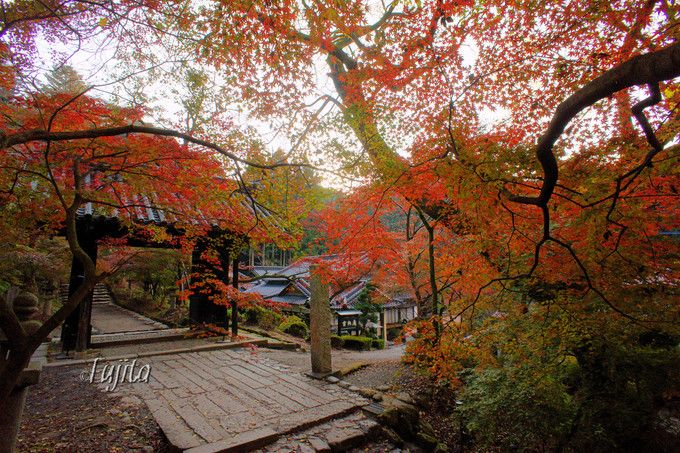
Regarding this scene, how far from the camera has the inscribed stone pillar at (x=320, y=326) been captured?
6.31m

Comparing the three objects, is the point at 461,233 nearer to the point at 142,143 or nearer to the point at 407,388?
the point at 407,388

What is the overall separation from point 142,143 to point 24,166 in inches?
65.7

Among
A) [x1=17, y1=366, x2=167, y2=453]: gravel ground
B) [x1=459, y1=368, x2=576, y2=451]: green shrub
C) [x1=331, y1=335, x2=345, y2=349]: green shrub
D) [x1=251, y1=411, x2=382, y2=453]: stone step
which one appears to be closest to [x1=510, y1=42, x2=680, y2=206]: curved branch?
[x1=251, y1=411, x2=382, y2=453]: stone step

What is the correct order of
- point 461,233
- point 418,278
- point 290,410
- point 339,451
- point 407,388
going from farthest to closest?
1. point 418,278
2. point 407,388
3. point 461,233
4. point 290,410
5. point 339,451

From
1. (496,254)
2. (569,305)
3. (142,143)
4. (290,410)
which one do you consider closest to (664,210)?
(569,305)

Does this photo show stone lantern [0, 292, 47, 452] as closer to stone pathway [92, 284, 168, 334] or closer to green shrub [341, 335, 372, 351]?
stone pathway [92, 284, 168, 334]

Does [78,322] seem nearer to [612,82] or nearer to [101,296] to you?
[612,82]

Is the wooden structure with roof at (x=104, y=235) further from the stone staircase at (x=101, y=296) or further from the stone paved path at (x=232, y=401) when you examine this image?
the stone staircase at (x=101, y=296)

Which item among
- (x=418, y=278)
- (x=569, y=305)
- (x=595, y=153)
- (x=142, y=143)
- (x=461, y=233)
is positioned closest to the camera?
(x=595, y=153)

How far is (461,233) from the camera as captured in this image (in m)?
6.34

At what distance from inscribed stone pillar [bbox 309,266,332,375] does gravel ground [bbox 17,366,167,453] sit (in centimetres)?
291

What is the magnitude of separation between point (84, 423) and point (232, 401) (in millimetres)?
1916

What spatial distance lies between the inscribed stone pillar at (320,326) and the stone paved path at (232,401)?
1.23 feet

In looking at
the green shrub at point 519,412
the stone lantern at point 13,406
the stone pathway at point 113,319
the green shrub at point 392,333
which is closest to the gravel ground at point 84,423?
the stone lantern at point 13,406
